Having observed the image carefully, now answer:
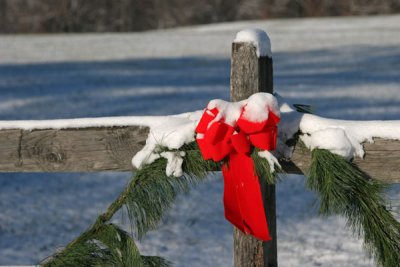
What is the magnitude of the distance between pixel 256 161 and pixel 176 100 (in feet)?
29.2

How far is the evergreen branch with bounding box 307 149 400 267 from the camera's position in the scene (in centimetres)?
223

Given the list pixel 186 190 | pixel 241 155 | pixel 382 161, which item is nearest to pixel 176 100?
pixel 186 190

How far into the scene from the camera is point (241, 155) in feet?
7.69

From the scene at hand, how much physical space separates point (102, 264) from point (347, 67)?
44.7 ft

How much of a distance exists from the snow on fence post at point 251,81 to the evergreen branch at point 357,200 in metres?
0.29

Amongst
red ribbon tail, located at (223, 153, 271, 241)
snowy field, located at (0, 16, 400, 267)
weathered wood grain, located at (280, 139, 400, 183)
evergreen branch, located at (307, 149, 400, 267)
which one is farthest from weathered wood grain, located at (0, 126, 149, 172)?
weathered wood grain, located at (280, 139, 400, 183)

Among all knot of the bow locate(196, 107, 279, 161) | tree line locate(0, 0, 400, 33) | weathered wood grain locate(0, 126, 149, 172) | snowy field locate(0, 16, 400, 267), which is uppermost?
knot of the bow locate(196, 107, 279, 161)

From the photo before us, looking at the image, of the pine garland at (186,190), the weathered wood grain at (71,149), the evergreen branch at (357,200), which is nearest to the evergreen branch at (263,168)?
the pine garland at (186,190)

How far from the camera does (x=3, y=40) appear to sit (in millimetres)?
27266

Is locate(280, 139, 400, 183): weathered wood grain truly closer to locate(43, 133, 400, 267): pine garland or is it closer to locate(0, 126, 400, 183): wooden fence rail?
locate(43, 133, 400, 267): pine garland

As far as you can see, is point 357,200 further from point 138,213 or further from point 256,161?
point 138,213

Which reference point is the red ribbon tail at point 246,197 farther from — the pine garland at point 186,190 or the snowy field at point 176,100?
the snowy field at point 176,100

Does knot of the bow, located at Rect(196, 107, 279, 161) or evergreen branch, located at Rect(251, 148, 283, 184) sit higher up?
knot of the bow, located at Rect(196, 107, 279, 161)

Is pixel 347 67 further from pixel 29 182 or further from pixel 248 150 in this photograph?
pixel 248 150
